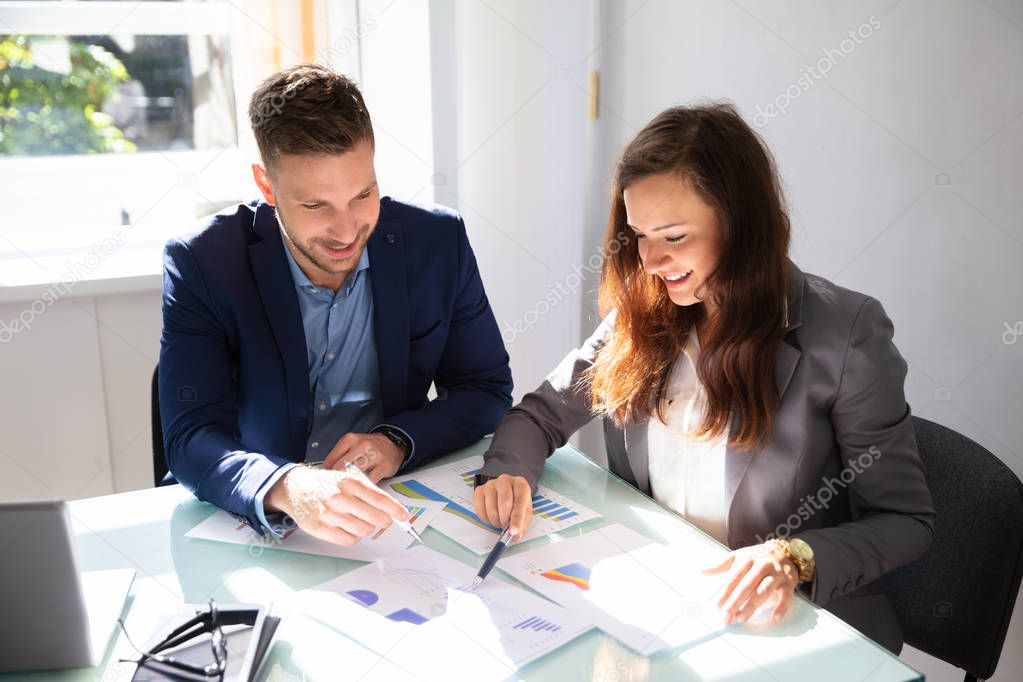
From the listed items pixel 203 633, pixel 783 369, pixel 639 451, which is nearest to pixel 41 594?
pixel 203 633

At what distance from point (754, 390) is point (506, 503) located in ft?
1.44

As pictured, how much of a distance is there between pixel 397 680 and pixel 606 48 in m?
2.25

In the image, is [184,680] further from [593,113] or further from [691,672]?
[593,113]

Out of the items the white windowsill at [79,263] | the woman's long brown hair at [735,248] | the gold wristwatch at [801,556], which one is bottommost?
the white windowsill at [79,263]

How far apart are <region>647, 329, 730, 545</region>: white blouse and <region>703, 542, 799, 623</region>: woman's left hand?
0.29 metres

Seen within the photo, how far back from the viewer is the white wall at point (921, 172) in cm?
171

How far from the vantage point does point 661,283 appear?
166cm

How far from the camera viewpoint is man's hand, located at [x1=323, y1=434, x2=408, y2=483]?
158 cm

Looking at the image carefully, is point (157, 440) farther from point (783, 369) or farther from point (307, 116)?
point (783, 369)

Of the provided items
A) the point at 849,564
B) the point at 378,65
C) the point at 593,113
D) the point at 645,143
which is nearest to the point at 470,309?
the point at 645,143

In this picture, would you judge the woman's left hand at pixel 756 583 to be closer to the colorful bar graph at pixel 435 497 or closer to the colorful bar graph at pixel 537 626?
the colorful bar graph at pixel 537 626

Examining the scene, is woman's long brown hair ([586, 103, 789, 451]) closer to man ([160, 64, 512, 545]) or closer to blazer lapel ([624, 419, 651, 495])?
blazer lapel ([624, 419, 651, 495])

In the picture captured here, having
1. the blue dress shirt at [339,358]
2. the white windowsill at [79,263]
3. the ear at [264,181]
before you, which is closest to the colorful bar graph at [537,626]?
the blue dress shirt at [339,358]

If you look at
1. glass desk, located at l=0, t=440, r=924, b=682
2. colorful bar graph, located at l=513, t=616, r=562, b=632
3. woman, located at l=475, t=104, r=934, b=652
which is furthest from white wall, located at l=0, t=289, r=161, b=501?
colorful bar graph, located at l=513, t=616, r=562, b=632
